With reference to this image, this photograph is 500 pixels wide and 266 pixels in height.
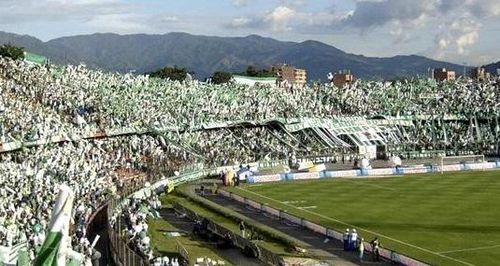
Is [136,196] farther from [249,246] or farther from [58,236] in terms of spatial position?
[58,236]

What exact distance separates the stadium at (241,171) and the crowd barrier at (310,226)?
0.13 metres

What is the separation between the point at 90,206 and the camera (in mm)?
43625

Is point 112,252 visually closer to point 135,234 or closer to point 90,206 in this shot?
point 135,234

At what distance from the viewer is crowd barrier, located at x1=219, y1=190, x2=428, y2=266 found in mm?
37444

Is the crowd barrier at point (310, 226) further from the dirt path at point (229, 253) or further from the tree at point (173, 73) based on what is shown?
the tree at point (173, 73)

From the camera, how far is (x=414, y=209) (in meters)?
55.7

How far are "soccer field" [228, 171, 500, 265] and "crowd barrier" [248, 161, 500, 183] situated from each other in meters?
2.94

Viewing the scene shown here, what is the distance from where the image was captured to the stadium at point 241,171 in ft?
128

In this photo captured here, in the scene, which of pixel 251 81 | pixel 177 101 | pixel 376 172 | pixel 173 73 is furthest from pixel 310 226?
pixel 173 73

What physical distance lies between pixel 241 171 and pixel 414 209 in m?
25.8

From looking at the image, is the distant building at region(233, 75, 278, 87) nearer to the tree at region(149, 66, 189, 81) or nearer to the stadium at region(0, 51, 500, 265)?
the stadium at region(0, 51, 500, 265)

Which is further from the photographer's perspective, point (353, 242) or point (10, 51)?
point (10, 51)

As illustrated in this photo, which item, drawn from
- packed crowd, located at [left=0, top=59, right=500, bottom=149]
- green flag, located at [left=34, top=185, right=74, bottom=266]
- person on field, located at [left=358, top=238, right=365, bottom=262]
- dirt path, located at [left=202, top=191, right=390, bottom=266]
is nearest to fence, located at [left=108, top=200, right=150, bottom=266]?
dirt path, located at [left=202, top=191, right=390, bottom=266]

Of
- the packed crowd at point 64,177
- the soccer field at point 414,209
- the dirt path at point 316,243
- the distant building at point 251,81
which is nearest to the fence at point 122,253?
the packed crowd at point 64,177
